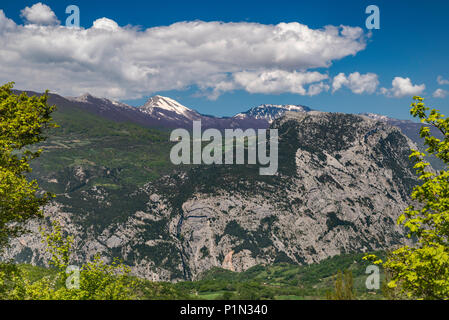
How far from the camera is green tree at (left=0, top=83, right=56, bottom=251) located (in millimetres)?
37144

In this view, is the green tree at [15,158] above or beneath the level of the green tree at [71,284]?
above

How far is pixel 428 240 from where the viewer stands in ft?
97.8

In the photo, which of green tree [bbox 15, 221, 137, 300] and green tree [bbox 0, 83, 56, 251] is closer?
green tree [bbox 15, 221, 137, 300]

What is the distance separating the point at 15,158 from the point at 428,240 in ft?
138

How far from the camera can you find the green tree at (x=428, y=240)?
86.9ft

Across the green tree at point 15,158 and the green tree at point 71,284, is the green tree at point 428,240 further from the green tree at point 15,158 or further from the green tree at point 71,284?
the green tree at point 15,158

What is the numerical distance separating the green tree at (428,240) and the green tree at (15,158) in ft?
111

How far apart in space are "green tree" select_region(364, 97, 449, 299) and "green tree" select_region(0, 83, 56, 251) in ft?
111
